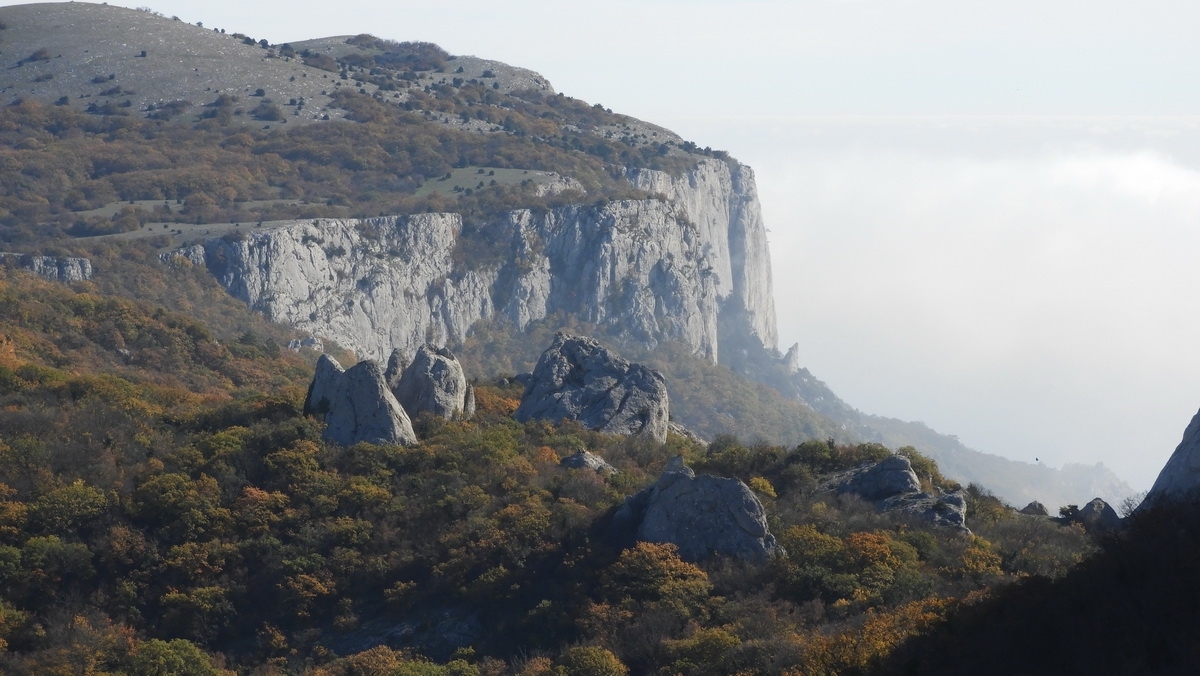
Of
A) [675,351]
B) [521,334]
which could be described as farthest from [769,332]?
[521,334]

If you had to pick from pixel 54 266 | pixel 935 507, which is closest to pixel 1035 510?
pixel 935 507

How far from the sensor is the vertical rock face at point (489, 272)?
84.6m

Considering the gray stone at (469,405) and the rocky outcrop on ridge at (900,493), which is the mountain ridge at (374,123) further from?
the rocky outcrop on ridge at (900,493)

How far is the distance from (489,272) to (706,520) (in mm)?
77146

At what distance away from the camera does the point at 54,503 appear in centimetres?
2970

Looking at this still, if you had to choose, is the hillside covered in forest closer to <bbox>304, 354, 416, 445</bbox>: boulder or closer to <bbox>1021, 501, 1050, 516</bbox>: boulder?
<bbox>304, 354, 416, 445</bbox>: boulder

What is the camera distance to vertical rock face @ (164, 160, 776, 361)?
84.6 meters

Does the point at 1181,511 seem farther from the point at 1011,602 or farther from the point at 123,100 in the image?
the point at 123,100

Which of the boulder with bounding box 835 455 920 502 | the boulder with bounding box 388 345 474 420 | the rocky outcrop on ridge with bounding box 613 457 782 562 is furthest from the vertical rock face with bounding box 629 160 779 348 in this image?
the rocky outcrop on ridge with bounding box 613 457 782 562

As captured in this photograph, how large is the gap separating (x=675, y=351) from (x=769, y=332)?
52045mm

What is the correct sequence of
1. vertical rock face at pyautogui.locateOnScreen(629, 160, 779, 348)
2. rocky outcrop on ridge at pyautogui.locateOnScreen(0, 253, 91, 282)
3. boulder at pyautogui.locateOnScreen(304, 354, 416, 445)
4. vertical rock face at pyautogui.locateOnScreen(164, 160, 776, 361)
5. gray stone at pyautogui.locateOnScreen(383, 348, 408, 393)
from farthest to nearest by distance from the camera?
vertical rock face at pyautogui.locateOnScreen(629, 160, 779, 348) → vertical rock face at pyautogui.locateOnScreen(164, 160, 776, 361) → rocky outcrop on ridge at pyautogui.locateOnScreen(0, 253, 91, 282) → gray stone at pyautogui.locateOnScreen(383, 348, 408, 393) → boulder at pyautogui.locateOnScreen(304, 354, 416, 445)

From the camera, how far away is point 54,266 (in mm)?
73062

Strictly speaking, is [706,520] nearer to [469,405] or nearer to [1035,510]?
[1035,510]

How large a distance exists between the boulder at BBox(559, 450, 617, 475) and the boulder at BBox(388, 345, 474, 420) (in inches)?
202
